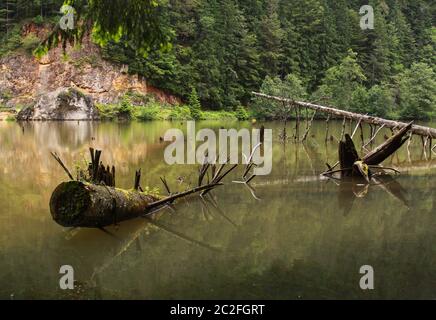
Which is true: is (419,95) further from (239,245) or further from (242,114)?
(239,245)

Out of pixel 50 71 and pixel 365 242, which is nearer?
pixel 365 242

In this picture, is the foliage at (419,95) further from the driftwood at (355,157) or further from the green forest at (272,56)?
the driftwood at (355,157)

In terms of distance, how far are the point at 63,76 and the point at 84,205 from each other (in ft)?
163

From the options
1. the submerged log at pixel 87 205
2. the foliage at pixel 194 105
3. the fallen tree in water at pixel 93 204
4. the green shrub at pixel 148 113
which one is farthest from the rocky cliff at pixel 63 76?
the submerged log at pixel 87 205

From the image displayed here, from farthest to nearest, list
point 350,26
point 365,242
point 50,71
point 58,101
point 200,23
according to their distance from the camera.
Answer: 1. point 350,26
2. point 200,23
3. point 50,71
4. point 58,101
5. point 365,242

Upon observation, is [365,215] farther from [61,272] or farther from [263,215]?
[61,272]

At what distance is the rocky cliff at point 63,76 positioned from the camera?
54094 millimetres

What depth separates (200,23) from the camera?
210 ft

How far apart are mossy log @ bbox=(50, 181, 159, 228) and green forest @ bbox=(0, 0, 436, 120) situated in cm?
3987

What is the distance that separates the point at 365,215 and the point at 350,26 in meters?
71.6

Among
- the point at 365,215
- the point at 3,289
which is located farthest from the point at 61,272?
the point at 365,215

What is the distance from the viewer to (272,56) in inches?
2694

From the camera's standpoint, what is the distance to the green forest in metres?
58.9

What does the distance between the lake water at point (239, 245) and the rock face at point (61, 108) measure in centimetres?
3394
